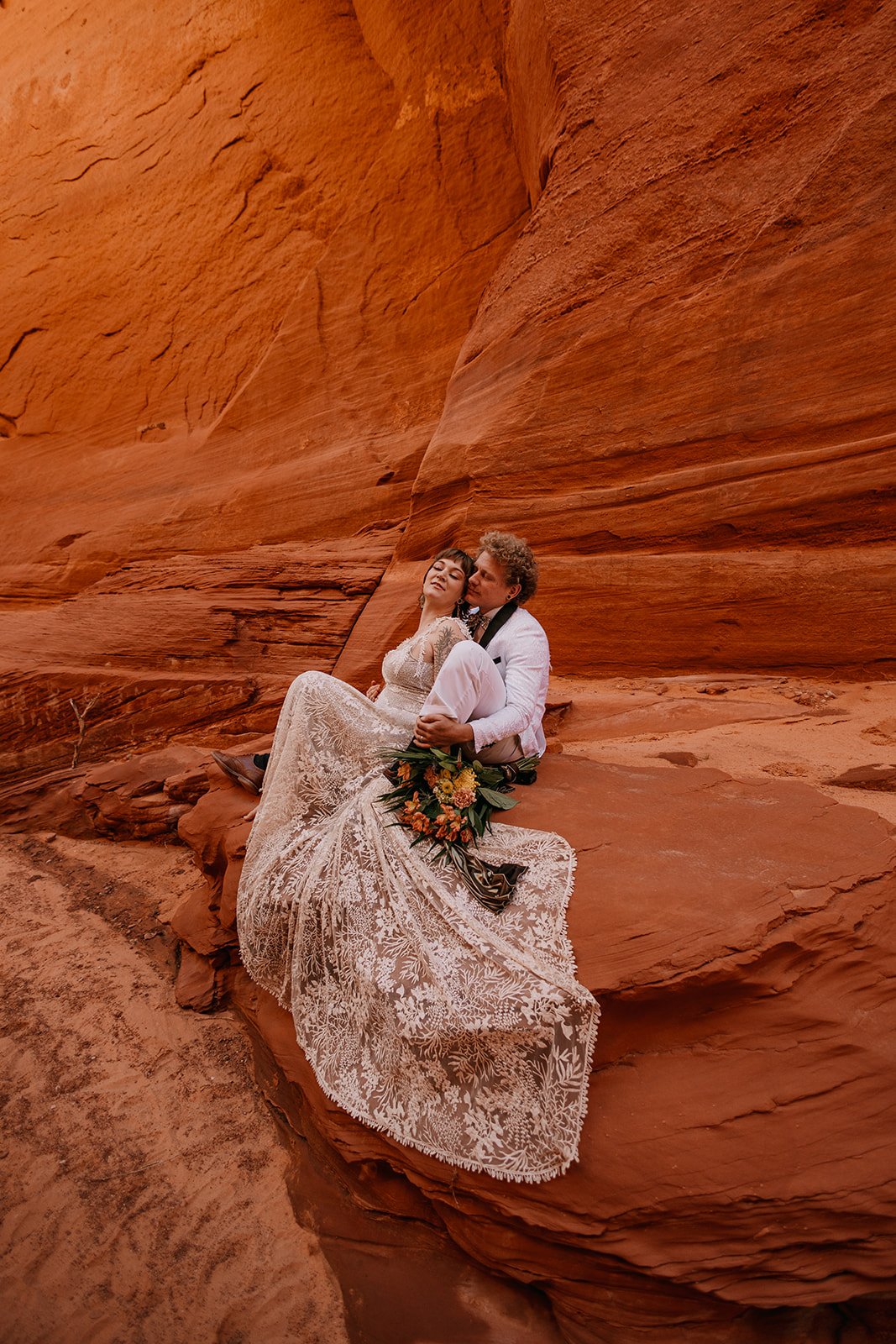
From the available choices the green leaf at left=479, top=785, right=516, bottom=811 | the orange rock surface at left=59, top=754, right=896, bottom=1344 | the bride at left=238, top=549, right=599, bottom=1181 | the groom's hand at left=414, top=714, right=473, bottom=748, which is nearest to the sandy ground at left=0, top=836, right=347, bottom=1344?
the orange rock surface at left=59, top=754, right=896, bottom=1344

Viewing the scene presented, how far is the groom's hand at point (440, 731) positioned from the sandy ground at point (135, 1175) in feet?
5.88

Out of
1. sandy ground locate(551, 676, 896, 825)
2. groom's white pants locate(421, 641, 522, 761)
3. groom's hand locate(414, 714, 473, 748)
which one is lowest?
sandy ground locate(551, 676, 896, 825)

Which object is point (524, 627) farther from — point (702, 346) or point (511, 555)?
point (702, 346)

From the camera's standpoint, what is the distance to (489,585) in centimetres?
339

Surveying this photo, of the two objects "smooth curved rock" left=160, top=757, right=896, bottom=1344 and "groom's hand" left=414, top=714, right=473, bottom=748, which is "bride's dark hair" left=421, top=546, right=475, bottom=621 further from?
"smooth curved rock" left=160, top=757, right=896, bottom=1344

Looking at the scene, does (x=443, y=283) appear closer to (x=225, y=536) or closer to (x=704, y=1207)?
(x=225, y=536)

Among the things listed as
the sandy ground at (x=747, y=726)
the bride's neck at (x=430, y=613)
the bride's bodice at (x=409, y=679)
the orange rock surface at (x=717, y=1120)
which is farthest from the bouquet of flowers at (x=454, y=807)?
the sandy ground at (x=747, y=726)

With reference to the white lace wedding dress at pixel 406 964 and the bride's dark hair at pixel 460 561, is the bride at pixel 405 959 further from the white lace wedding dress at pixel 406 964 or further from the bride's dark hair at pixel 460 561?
the bride's dark hair at pixel 460 561

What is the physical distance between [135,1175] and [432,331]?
7.97 metres

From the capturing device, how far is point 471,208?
779 centimetres

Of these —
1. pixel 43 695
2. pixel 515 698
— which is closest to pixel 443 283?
pixel 43 695

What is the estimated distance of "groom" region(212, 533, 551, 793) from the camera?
2.79m

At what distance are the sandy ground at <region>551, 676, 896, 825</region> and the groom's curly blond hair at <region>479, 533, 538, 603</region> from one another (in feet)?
3.80

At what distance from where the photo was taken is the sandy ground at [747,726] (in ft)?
11.4
